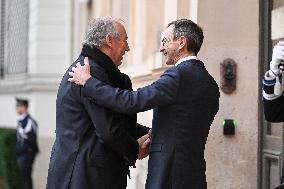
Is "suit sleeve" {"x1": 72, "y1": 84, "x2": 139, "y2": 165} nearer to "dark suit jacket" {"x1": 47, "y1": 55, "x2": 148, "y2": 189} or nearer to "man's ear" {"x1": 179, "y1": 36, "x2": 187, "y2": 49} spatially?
"dark suit jacket" {"x1": 47, "y1": 55, "x2": 148, "y2": 189}

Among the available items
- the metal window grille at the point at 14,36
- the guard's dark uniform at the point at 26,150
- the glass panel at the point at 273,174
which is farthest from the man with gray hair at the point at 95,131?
the metal window grille at the point at 14,36

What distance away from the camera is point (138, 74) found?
891cm

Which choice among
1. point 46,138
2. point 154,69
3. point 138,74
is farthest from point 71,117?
point 46,138

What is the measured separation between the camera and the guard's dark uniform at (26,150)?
11.5 m

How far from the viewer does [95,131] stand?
4344 mm

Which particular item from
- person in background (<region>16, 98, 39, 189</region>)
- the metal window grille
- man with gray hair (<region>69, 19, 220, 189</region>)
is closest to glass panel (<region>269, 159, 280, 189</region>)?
man with gray hair (<region>69, 19, 220, 189</region>)

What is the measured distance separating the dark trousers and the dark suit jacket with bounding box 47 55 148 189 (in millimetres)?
7207

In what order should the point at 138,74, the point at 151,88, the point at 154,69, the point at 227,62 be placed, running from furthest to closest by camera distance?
the point at 138,74
the point at 154,69
the point at 227,62
the point at 151,88

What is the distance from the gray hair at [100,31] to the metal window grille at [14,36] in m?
13.1

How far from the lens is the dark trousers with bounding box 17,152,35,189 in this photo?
11.5 m

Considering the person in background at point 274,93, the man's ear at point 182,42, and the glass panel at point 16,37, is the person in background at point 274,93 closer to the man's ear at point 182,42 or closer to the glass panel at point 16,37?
the man's ear at point 182,42

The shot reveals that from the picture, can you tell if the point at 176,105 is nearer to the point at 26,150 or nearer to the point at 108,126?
the point at 108,126

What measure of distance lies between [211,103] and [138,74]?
462cm

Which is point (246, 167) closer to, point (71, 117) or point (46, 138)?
point (71, 117)
